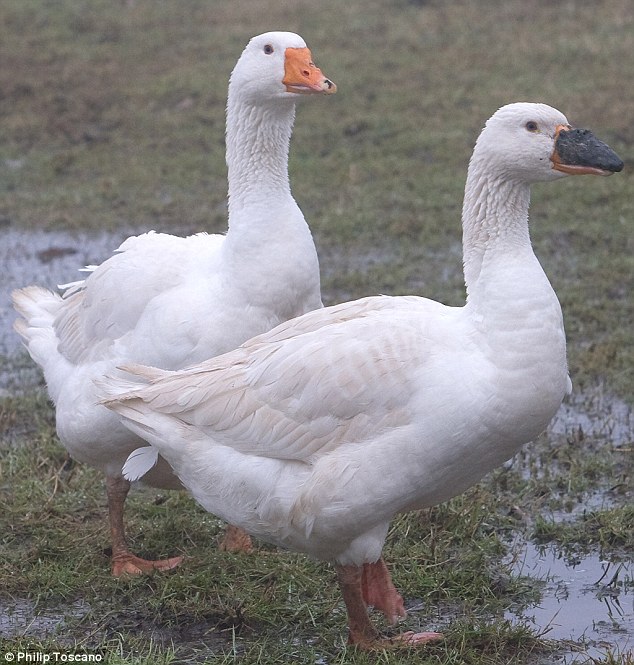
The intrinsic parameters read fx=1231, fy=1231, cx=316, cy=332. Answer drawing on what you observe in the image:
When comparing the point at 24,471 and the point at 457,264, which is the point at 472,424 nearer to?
the point at 24,471

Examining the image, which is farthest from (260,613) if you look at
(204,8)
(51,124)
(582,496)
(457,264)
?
(204,8)

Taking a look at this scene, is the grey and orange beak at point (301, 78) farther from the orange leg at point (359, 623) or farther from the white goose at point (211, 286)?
the orange leg at point (359, 623)

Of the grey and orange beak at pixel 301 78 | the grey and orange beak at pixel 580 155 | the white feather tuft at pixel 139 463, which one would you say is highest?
the grey and orange beak at pixel 301 78

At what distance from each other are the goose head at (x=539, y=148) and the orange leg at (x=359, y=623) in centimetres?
168

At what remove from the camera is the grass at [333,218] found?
5.30 meters

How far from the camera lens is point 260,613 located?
523 centimetres

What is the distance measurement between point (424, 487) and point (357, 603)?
24.4 inches

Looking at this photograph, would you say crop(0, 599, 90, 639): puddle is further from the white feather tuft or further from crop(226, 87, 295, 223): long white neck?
crop(226, 87, 295, 223): long white neck

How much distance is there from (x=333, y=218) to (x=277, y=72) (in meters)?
5.04

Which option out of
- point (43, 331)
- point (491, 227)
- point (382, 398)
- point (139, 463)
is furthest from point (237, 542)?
point (491, 227)

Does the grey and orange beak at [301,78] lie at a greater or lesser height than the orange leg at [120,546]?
greater

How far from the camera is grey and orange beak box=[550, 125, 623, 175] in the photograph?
474cm

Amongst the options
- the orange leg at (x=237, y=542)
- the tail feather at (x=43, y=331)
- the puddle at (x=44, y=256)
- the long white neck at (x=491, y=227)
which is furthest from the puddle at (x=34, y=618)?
the puddle at (x=44, y=256)

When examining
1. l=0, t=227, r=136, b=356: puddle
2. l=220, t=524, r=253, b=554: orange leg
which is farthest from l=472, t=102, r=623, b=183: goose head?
l=0, t=227, r=136, b=356: puddle
